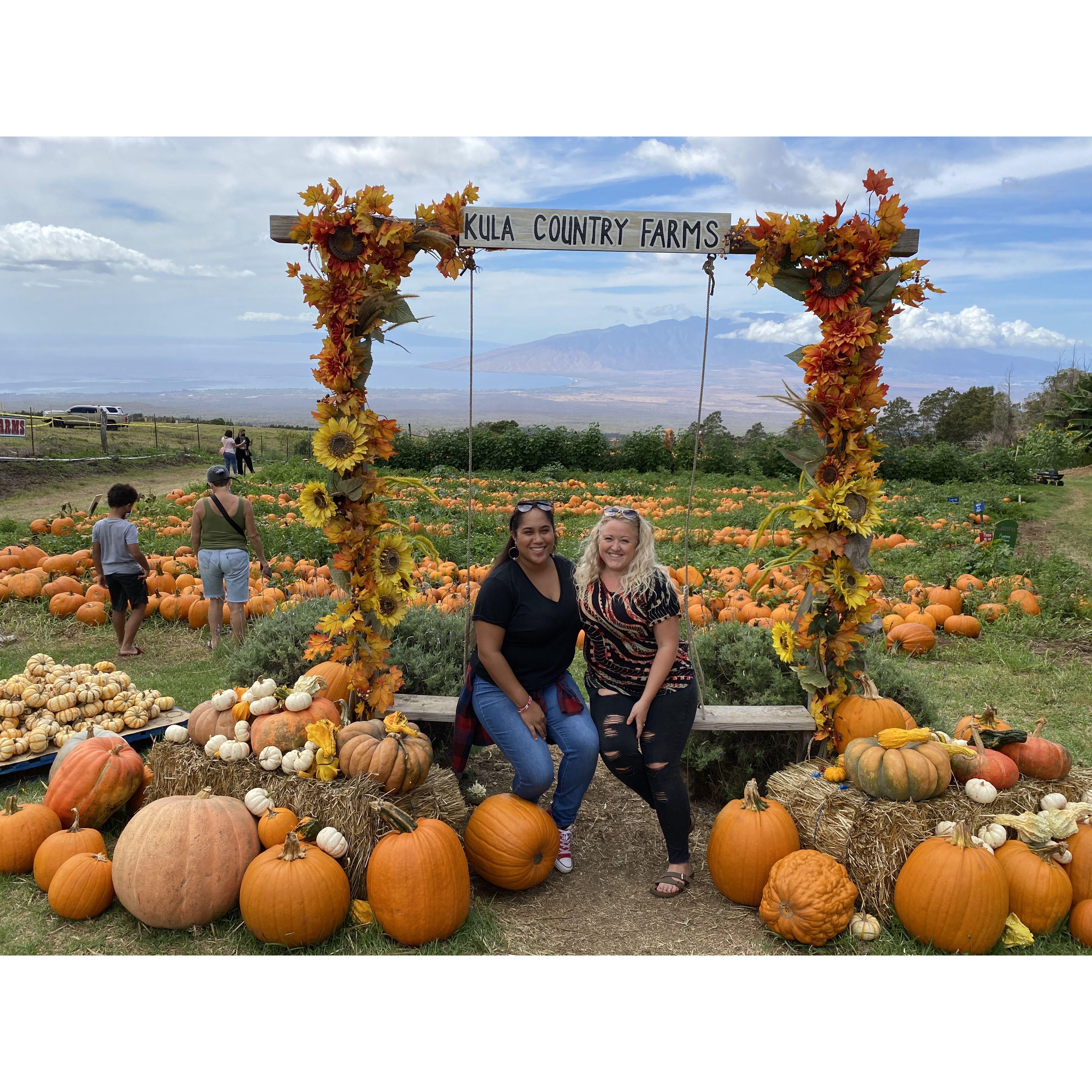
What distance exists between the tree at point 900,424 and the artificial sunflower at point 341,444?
1245 inches

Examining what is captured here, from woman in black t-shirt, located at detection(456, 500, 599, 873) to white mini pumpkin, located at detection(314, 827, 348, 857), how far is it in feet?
2.79

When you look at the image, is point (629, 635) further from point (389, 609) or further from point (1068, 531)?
point (1068, 531)

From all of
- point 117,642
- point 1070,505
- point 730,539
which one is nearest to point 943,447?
point 1070,505

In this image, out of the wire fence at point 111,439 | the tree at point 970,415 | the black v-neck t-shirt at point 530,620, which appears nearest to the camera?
the black v-neck t-shirt at point 530,620

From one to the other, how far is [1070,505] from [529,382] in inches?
7090

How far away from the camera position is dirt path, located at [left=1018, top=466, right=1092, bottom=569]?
42.5ft

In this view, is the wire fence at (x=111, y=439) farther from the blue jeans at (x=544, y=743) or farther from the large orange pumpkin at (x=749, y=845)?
the large orange pumpkin at (x=749, y=845)

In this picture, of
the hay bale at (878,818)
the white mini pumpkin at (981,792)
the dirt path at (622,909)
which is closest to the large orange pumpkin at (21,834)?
the dirt path at (622,909)

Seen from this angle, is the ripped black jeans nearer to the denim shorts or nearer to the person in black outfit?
the denim shorts

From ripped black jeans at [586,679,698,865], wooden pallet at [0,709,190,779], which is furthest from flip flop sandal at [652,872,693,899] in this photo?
wooden pallet at [0,709,190,779]

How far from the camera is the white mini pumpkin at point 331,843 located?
3.57 meters

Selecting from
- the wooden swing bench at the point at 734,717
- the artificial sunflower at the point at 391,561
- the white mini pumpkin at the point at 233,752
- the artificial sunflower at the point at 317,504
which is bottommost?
the white mini pumpkin at the point at 233,752

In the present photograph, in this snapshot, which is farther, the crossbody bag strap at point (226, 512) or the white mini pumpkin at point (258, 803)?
the crossbody bag strap at point (226, 512)

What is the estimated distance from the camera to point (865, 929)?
3562 millimetres
